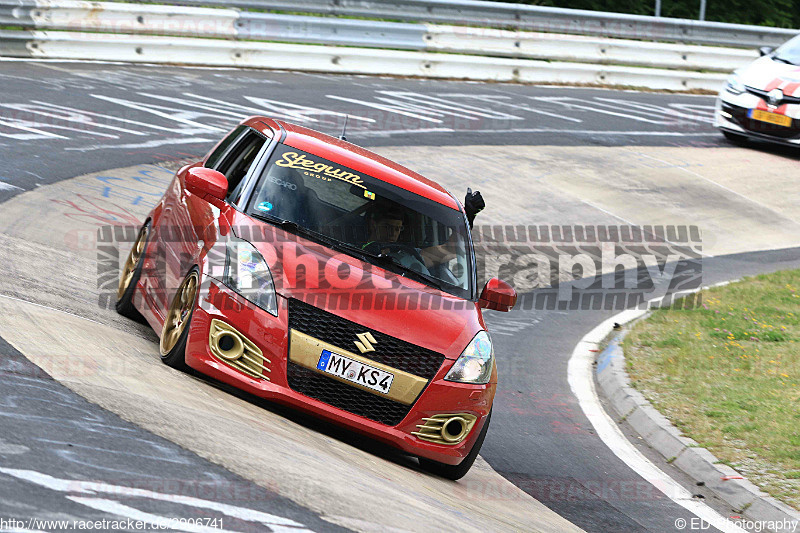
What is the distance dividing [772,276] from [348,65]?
1071 cm

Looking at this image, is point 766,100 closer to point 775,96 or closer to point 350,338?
point 775,96

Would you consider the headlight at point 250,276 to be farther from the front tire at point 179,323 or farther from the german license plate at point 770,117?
the german license plate at point 770,117

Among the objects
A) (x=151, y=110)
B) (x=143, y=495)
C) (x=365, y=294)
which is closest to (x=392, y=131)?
(x=151, y=110)

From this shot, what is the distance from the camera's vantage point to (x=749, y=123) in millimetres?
18250

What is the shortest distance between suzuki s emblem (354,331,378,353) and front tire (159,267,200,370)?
3.39 ft

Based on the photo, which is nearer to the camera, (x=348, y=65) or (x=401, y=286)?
(x=401, y=286)

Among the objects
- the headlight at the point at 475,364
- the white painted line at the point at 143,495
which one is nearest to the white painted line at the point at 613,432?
the headlight at the point at 475,364

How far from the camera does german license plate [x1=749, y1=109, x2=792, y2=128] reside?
17781 mm

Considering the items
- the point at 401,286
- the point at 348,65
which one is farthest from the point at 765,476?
the point at 348,65

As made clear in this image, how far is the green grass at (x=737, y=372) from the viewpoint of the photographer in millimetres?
7266

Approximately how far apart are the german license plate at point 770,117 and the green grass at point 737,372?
6033mm

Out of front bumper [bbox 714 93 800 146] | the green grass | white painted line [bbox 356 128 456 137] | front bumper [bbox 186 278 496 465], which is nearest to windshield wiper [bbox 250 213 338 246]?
front bumper [bbox 186 278 496 465]

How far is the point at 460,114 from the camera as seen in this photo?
18.9m

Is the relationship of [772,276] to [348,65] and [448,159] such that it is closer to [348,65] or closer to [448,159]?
[448,159]
